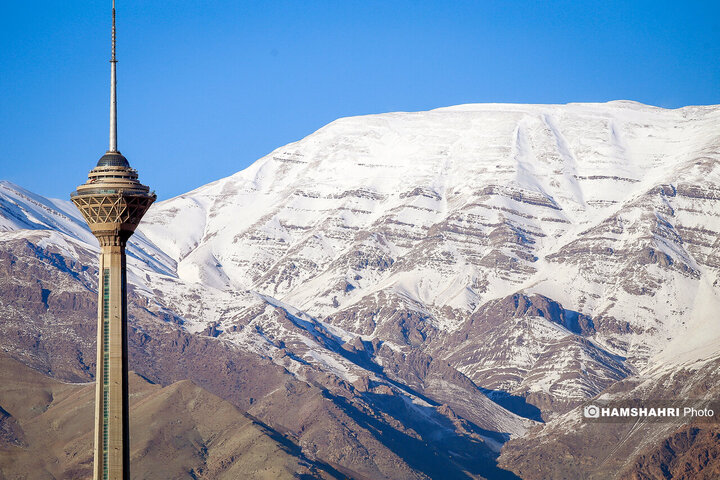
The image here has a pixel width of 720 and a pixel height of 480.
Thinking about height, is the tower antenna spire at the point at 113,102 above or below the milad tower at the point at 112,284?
above

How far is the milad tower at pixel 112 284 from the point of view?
155 meters

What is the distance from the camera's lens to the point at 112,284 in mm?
157250

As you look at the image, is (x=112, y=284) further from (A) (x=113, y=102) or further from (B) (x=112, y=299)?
(A) (x=113, y=102)

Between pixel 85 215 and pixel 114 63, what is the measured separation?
55.7 ft

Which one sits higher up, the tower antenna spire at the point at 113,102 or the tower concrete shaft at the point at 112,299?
the tower antenna spire at the point at 113,102

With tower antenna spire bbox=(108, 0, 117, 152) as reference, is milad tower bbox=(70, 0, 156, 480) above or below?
below

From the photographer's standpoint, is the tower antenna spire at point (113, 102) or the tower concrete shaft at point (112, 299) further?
the tower antenna spire at point (113, 102)

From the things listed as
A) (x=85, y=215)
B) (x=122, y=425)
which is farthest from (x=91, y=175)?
(x=122, y=425)

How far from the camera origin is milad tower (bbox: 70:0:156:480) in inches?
6088

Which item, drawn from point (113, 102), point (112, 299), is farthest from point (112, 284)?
point (113, 102)

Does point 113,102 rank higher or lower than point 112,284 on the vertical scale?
higher

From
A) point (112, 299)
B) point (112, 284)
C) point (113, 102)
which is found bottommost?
point (112, 299)

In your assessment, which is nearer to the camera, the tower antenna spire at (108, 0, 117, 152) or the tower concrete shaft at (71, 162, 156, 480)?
the tower concrete shaft at (71, 162, 156, 480)

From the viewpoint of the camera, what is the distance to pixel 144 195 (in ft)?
522
